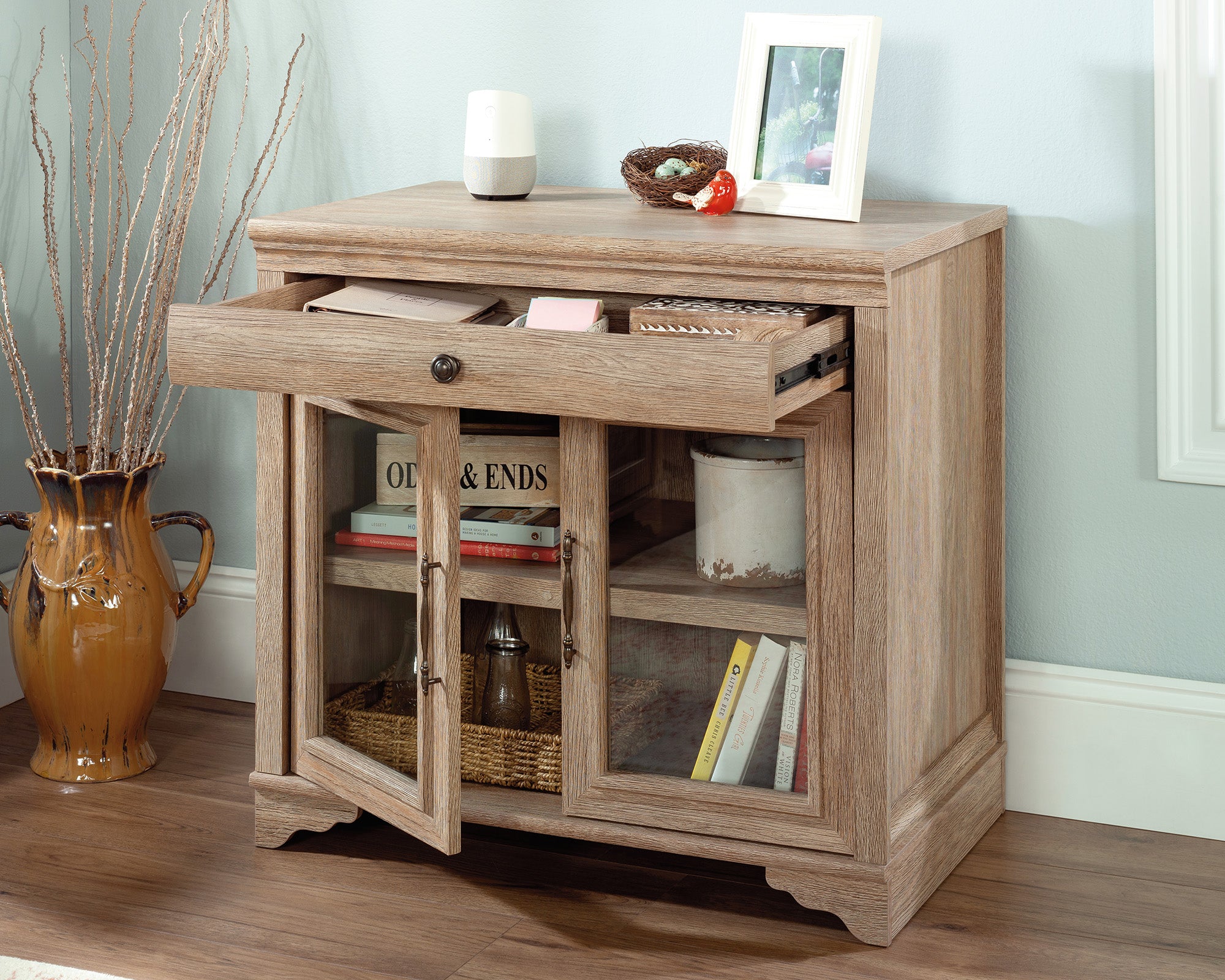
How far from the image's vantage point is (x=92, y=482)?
1908mm

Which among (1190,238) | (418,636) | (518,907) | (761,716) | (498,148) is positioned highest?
(498,148)

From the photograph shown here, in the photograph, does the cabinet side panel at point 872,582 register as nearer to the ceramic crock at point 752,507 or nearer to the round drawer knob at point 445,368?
the ceramic crock at point 752,507

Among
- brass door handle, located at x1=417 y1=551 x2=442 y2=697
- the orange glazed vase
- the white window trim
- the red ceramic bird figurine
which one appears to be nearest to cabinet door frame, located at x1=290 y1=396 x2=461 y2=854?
brass door handle, located at x1=417 y1=551 x2=442 y2=697

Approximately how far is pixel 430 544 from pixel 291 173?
36.2 inches

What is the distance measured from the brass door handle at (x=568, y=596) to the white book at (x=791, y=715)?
0.78 feet

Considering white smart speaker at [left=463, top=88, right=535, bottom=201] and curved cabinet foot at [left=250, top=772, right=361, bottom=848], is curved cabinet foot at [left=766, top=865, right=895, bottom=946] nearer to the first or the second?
curved cabinet foot at [left=250, top=772, right=361, bottom=848]

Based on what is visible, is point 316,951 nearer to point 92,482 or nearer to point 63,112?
point 92,482

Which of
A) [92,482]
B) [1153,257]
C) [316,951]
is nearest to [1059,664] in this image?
[1153,257]

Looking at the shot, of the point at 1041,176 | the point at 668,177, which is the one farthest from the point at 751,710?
the point at 1041,176

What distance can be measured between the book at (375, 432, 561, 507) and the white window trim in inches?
29.0

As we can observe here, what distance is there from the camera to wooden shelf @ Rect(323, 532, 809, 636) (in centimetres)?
154

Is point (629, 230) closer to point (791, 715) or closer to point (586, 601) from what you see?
point (586, 601)

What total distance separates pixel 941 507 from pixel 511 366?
1.90 ft

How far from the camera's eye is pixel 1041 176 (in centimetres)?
175
